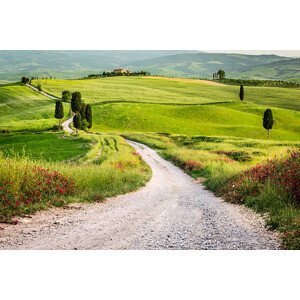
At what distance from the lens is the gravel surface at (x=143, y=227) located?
781cm

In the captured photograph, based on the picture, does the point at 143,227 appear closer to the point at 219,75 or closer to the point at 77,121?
→ the point at 77,121

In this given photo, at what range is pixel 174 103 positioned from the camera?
68.4 feet

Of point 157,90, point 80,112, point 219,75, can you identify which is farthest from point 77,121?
point 157,90

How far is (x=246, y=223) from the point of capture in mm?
9422

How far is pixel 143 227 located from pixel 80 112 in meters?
4.40

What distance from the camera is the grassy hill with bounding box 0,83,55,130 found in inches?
468

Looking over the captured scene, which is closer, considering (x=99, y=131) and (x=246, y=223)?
(x=246, y=223)

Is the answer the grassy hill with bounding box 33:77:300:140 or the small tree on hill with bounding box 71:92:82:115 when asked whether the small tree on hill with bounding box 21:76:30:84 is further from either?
the small tree on hill with bounding box 71:92:82:115

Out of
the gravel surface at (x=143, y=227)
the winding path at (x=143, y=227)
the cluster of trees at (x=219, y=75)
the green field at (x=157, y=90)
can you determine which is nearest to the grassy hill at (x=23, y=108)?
the green field at (x=157, y=90)

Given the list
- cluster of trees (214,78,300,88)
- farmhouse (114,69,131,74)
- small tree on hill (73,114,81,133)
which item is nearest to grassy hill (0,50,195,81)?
farmhouse (114,69,131,74)

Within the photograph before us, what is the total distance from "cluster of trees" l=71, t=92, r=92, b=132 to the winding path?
38 cm
